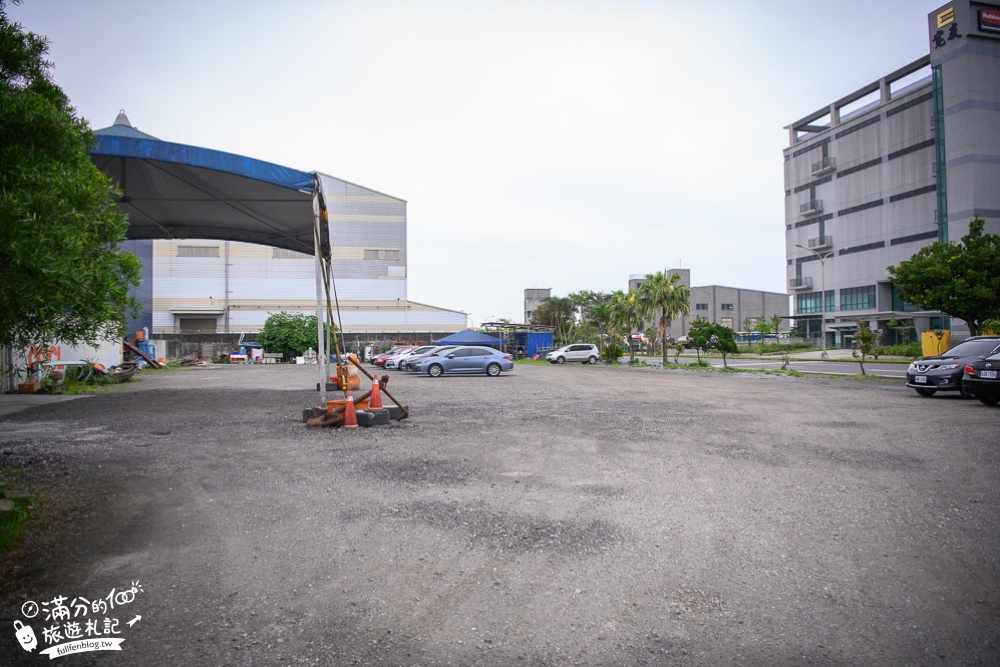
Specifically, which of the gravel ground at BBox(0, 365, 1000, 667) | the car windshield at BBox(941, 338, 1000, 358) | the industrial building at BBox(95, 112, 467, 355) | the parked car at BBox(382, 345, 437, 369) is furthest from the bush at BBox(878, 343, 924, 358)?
the gravel ground at BBox(0, 365, 1000, 667)

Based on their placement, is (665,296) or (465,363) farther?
(665,296)

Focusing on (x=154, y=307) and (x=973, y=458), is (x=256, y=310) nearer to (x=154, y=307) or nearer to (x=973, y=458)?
(x=154, y=307)

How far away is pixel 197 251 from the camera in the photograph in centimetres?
5391

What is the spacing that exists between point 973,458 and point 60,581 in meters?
9.56

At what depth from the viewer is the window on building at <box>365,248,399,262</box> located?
55562mm

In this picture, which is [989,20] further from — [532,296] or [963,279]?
[532,296]

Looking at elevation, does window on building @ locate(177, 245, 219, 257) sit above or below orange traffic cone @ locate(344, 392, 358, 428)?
above

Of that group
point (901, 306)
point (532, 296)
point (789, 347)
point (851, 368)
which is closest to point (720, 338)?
point (851, 368)

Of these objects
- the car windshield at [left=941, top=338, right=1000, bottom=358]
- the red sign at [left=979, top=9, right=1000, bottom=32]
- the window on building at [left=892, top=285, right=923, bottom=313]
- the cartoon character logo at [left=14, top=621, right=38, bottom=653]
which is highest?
the red sign at [left=979, top=9, right=1000, bottom=32]

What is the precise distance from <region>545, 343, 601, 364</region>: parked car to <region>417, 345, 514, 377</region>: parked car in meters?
15.4

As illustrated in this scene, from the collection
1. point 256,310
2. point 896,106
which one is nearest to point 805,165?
point 896,106

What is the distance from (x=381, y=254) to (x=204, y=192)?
128 ft

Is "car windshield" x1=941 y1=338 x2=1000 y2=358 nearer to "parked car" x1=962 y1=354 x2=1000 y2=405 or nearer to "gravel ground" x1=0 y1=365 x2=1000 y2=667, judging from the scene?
"parked car" x1=962 y1=354 x2=1000 y2=405

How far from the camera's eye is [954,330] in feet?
162
